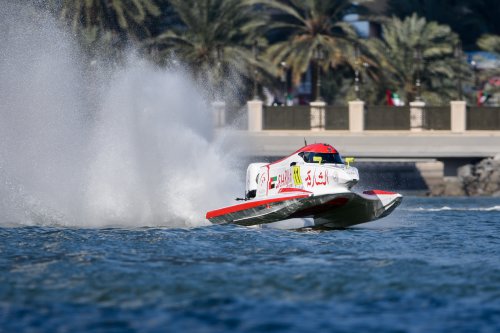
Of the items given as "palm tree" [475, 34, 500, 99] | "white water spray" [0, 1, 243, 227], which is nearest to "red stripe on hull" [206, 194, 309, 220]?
"white water spray" [0, 1, 243, 227]

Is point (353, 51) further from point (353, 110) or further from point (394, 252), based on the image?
point (394, 252)

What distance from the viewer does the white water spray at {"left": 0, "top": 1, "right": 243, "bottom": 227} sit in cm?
2730

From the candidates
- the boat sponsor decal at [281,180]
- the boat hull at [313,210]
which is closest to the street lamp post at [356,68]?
the boat hull at [313,210]

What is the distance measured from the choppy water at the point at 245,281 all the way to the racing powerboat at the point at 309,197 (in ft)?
1.79

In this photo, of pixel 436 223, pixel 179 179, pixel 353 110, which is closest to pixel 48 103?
pixel 179 179

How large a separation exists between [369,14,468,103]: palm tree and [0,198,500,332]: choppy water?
34.0 metres

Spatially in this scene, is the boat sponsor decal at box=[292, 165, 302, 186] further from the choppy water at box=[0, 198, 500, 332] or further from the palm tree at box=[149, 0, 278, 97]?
the palm tree at box=[149, 0, 278, 97]

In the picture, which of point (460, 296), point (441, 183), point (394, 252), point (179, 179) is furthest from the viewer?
point (441, 183)

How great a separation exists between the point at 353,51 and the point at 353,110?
285 cm

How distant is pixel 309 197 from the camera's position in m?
24.3

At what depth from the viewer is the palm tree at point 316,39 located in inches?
2210

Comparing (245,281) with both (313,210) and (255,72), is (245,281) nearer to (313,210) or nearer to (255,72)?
(313,210)

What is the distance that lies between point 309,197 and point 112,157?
6303 millimetres

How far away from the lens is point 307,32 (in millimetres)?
58469
